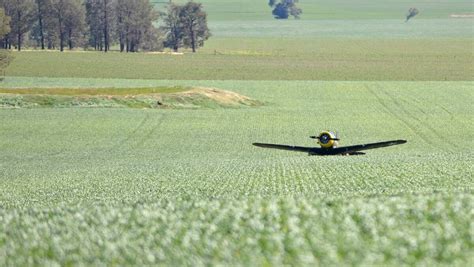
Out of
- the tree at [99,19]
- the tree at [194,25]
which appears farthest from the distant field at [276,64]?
the tree at [99,19]

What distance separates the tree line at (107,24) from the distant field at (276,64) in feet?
39.0

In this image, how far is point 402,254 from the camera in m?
12.9

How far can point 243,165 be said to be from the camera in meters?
35.8

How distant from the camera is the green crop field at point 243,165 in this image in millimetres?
13969

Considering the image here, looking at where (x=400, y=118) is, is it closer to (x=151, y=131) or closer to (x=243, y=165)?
(x=151, y=131)

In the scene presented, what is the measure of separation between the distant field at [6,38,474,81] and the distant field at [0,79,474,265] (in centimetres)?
2315

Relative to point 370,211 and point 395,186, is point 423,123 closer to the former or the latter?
point 395,186

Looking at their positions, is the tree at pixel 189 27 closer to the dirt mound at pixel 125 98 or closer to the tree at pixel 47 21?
the tree at pixel 47 21

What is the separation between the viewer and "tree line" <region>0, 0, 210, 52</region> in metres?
139

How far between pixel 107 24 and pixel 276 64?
48573 mm

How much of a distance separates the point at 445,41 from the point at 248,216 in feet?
475

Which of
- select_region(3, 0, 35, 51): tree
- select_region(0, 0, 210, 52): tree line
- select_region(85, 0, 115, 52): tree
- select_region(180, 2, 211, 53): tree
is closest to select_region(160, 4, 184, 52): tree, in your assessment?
select_region(0, 0, 210, 52): tree line

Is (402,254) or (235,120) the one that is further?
(235,120)

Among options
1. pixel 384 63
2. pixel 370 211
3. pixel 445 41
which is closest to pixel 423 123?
pixel 370 211
